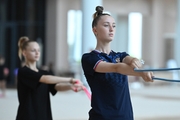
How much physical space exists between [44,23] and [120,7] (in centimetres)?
533

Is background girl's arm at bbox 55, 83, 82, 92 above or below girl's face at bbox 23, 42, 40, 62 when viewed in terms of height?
below

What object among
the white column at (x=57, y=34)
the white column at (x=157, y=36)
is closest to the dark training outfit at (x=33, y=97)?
the white column at (x=57, y=34)

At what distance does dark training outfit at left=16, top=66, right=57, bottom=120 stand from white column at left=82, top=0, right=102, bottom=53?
42.6ft

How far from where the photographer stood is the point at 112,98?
393 cm

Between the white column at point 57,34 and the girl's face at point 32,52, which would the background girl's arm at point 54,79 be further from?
the white column at point 57,34

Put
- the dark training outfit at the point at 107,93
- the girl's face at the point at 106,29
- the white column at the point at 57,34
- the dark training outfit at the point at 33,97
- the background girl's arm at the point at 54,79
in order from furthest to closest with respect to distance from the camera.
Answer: the white column at the point at 57,34 → the dark training outfit at the point at 33,97 → the background girl's arm at the point at 54,79 → the girl's face at the point at 106,29 → the dark training outfit at the point at 107,93

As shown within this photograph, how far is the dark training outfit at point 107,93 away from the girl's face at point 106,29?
0.15 meters

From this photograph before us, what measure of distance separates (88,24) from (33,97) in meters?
13.3

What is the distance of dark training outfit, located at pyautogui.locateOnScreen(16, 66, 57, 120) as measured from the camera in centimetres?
550

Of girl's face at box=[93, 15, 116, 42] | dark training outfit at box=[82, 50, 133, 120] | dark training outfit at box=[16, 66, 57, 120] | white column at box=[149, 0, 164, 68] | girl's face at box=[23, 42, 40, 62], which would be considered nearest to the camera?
dark training outfit at box=[82, 50, 133, 120]

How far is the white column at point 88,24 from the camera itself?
18578 millimetres

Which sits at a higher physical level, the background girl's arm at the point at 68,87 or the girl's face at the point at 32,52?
the girl's face at the point at 32,52

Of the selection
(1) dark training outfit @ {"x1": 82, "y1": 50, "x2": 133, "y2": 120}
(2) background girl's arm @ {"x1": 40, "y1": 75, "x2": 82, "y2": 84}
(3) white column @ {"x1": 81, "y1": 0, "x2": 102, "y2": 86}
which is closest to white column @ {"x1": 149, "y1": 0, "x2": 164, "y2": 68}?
(3) white column @ {"x1": 81, "y1": 0, "x2": 102, "y2": 86}

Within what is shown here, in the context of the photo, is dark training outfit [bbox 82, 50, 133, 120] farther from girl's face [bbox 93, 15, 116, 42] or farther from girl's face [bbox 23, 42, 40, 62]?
girl's face [bbox 23, 42, 40, 62]
